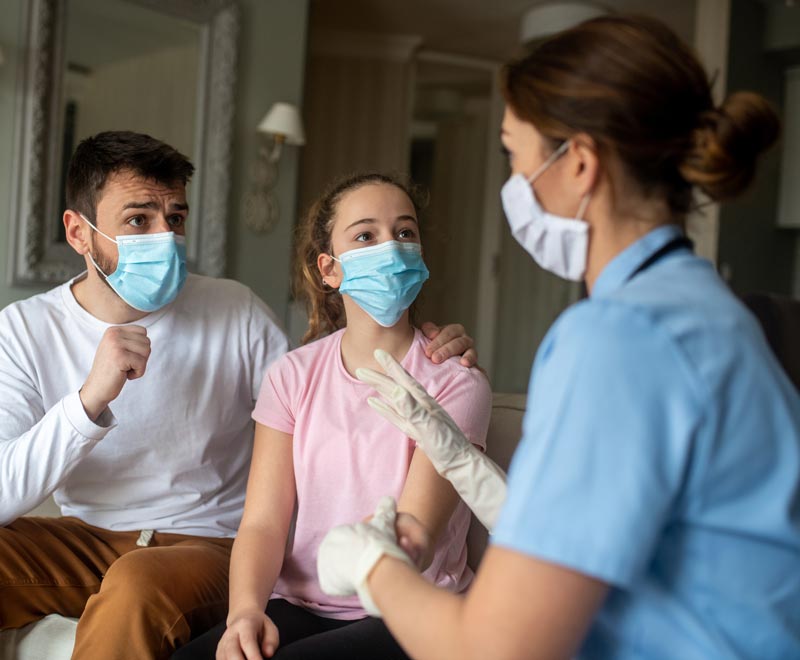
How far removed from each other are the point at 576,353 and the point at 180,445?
3.93 ft

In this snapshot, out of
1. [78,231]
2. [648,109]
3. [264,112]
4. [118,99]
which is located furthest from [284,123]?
[648,109]

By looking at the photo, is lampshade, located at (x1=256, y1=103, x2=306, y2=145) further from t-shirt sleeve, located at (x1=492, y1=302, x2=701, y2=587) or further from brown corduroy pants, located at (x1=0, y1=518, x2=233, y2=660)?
t-shirt sleeve, located at (x1=492, y1=302, x2=701, y2=587)

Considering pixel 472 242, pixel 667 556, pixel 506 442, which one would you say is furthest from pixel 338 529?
pixel 472 242

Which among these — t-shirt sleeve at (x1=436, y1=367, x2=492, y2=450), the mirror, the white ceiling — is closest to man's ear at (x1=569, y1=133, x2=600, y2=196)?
t-shirt sleeve at (x1=436, y1=367, x2=492, y2=450)

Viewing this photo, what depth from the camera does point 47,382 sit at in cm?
177

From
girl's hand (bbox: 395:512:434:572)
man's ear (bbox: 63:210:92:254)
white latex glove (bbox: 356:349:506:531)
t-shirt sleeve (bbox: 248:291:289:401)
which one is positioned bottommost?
girl's hand (bbox: 395:512:434:572)

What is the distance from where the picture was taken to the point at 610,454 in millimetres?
755

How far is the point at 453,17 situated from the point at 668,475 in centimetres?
530

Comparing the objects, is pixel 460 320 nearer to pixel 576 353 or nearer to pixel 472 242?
pixel 472 242

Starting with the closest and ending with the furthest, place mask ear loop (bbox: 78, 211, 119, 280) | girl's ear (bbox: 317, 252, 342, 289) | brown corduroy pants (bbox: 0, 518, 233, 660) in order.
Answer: brown corduroy pants (bbox: 0, 518, 233, 660) → girl's ear (bbox: 317, 252, 342, 289) → mask ear loop (bbox: 78, 211, 119, 280)

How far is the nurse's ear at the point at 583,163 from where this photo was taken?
2.98 feet

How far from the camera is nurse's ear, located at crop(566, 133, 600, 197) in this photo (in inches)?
35.7

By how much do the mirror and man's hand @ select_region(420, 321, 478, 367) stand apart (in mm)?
2252

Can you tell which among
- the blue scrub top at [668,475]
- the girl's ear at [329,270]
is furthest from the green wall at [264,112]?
the blue scrub top at [668,475]
